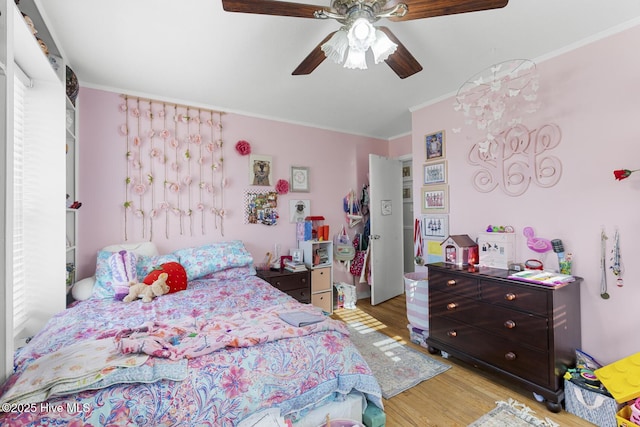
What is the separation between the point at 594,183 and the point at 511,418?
1731 millimetres

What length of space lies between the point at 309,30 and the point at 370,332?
289 cm

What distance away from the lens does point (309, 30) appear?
1936mm

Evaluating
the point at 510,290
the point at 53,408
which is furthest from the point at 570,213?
the point at 53,408

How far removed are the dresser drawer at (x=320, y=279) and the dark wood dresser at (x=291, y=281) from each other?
146mm

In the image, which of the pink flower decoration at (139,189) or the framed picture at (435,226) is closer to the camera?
the pink flower decoration at (139,189)

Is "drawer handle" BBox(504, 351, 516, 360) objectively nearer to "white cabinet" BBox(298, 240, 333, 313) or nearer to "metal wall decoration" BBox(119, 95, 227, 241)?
"white cabinet" BBox(298, 240, 333, 313)

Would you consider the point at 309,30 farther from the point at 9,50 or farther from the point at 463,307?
the point at 463,307

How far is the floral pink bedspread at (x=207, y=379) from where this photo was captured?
1001mm

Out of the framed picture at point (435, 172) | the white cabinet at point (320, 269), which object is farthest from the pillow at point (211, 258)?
the framed picture at point (435, 172)

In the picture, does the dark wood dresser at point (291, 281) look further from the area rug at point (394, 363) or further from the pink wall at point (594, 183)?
the pink wall at point (594, 183)

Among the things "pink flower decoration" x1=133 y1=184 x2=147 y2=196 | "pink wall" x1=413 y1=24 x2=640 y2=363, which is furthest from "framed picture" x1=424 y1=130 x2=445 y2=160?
"pink flower decoration" x1=133 y1=184 x2=147 y2=196

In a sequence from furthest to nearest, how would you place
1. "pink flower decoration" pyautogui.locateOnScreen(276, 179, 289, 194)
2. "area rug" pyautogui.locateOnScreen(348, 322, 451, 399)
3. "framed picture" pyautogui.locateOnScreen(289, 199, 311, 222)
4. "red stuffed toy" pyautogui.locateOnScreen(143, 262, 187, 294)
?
"framed picture" pyautogui.locateOnScreen(289, 199, 311, 222) < "pink flower decoration" pyautogui.locateOnScreen(276, 179, 289, 194) < "red stuffed toy" pyautogui.locateOnScreen(143, 262, 187, 294) < "area rug" pyautogui.locateOnScreen(348, 322, 451, 399)

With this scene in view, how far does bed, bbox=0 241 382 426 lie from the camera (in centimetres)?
101

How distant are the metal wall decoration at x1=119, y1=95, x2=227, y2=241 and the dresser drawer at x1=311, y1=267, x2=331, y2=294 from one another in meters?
1.27
